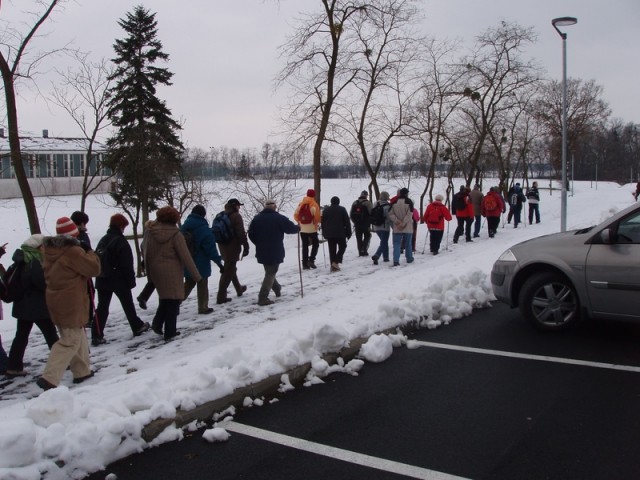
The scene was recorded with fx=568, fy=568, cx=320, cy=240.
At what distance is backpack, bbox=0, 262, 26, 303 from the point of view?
20.1 ft

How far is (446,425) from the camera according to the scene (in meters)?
4.32

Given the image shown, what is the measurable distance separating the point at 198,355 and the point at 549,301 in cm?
413

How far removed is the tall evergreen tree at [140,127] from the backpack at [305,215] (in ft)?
24.2

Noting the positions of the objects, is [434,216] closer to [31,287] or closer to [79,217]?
[79,217]

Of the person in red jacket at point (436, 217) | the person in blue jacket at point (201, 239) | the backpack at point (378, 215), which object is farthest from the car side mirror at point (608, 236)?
the person in red jacket at point (436, 217)

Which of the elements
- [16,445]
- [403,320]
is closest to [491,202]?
[403,320]

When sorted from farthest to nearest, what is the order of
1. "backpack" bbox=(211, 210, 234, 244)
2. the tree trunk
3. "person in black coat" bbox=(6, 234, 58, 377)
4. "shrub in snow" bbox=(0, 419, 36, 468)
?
the tree trunk → "backpack" bbox=(211, 210, 234, 244) → "person in black coat" bbox=(6, 234, 58, 377) → "shrub in snow" bbox=(0, 419, 36, 468)

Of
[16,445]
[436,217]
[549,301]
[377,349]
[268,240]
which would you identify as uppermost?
[436,217]

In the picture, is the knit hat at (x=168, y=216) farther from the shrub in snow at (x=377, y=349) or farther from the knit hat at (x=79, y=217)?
the shrub in snow at (x=377, y=349)

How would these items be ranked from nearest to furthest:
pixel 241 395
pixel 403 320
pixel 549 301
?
1. pixel 241 395
2. pixel 549 301
3. pixel 403 320

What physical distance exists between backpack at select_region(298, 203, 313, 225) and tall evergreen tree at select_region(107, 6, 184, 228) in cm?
737

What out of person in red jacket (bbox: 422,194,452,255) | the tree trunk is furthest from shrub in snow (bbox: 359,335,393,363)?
person in red jacket (bbox: 422,194,452,255)

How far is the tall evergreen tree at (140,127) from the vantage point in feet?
61.6

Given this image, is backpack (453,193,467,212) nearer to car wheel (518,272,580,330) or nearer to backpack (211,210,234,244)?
backpack (211,210,234,244)
